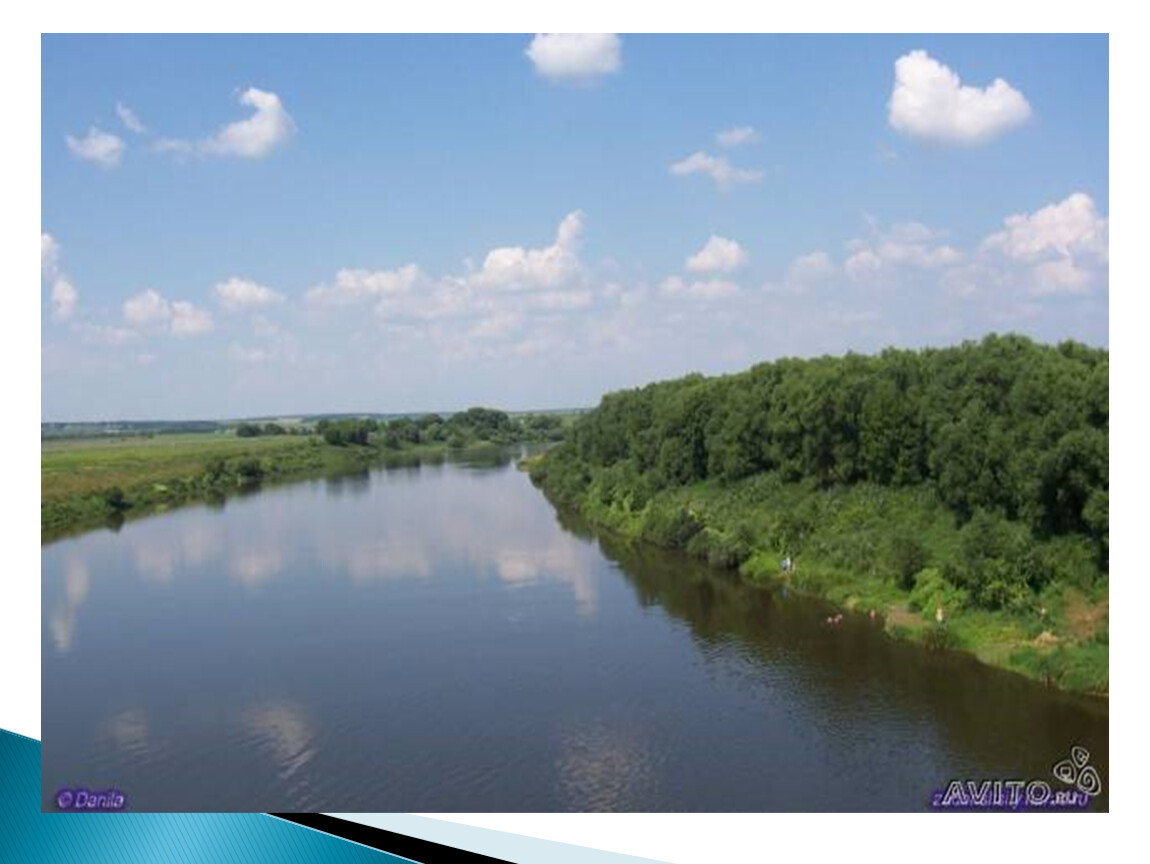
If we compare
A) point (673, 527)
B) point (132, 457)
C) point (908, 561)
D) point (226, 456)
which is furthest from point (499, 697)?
point (226, 456)

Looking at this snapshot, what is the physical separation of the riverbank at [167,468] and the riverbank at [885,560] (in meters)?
13.2

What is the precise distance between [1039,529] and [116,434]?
19989 mm

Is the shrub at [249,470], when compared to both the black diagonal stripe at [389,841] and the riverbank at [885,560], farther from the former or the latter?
the black diagonal stripe at [389,841]

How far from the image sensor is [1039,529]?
45.0 ft

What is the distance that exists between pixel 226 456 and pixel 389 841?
30545 millimetres

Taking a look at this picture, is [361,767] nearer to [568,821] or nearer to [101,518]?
[568,821]

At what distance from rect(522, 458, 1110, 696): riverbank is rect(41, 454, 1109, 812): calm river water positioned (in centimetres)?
45

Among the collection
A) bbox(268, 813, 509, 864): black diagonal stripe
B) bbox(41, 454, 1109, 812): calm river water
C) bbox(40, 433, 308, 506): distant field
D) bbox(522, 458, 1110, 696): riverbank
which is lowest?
bbox(268, 813, 509, 864): black diagonal stripe

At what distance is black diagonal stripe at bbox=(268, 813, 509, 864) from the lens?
8305mm

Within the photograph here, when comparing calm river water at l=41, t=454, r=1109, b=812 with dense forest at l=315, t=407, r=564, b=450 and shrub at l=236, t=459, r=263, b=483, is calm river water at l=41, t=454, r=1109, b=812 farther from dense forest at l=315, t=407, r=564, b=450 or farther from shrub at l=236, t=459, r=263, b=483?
dense forest at l=315, t=407, r=564, b=450

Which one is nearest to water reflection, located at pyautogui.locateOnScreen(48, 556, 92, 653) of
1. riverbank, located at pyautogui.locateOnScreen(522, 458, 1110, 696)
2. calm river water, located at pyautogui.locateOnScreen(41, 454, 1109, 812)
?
calm river water, located at pyautogui.locateOnScreen(41, 454, 1109, 812)

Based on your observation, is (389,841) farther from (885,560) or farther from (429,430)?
(429,430)

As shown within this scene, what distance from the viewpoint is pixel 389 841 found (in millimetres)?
8664

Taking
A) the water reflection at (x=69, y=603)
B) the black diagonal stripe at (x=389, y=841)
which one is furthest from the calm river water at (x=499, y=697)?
the black diagonal stripe at (x=389, y=841)
